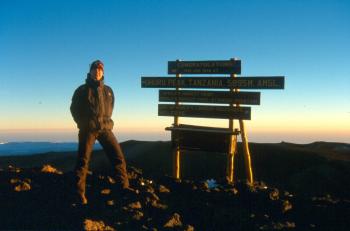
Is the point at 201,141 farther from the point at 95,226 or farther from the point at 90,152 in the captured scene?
the point at 95,226

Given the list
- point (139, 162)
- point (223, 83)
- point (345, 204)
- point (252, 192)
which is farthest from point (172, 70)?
point (139, 162)

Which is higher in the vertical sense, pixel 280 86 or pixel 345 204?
pixel 280 86

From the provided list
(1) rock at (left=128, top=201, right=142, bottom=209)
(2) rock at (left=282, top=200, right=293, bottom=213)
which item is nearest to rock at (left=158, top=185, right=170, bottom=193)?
(1) rock at (left=128, top=201, right=142, bottom=209)

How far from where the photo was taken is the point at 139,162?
20281mm

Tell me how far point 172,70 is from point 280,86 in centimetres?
300

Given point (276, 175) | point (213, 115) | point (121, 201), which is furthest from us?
point (276, 175)

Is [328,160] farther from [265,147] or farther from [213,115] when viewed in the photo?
[213,115]

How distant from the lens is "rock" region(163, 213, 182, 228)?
310 inches

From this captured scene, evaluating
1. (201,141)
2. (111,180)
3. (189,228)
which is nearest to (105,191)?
(111,180)

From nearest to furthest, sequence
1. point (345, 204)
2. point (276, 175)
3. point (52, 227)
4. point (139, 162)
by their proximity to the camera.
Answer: point (52, 227) → point (345, 204) → point (276, 175) → point (139, 162)

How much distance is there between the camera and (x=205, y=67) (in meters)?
12.9

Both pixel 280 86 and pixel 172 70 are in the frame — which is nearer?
pixel 280 86

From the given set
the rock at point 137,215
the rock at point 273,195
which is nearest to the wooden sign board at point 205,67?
the rock at point 273,195

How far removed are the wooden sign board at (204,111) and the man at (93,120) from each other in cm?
385
